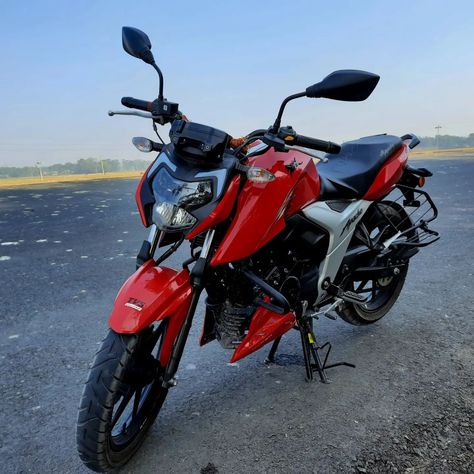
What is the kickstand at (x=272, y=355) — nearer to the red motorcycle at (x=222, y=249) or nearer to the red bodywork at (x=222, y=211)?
the red motorcycle at (x=222, y=249)

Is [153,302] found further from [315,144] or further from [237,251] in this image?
[315,144]

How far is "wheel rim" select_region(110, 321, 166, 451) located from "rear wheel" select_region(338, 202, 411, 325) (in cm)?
142

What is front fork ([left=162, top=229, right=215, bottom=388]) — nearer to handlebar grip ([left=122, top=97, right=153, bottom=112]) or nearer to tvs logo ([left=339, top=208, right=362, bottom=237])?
handlebar grip ([left=122, top=97, right=153, bottom=112])

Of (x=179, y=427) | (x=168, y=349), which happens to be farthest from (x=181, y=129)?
(x=179, y=427)

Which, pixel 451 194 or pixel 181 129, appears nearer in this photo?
pixel 181 129

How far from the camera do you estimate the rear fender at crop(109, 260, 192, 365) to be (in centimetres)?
183

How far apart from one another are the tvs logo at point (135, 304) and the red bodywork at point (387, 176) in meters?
1.62

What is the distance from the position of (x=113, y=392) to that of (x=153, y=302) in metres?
0.39

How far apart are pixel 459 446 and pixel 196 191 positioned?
1.66 meters

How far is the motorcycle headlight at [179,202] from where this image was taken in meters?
1.86

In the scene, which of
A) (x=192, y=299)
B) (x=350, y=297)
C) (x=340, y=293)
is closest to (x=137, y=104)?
(x=192, y=299)

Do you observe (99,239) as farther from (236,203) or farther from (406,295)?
(236,203)

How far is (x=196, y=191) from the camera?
1.86 meters

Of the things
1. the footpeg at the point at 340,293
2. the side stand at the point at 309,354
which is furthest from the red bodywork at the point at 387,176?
the side stand at the point at 309,354
